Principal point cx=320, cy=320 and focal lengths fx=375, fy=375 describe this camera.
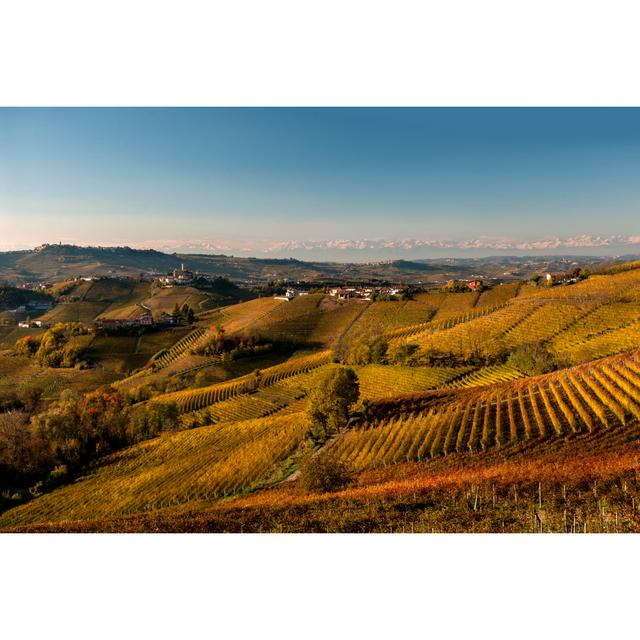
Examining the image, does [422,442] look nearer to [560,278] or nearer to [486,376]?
[486,376]

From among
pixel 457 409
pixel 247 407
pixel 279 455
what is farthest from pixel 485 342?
pixel 279 455

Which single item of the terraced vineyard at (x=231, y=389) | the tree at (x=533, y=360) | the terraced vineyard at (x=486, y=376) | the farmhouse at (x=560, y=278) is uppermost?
the farmhouse at (x=560, y=278)

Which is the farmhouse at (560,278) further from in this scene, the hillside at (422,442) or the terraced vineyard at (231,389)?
the terraced vineyard at (231,389)

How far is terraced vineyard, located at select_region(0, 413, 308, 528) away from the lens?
27.0 feet

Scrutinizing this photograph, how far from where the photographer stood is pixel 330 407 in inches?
452

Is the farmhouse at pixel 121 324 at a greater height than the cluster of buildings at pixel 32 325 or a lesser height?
greater

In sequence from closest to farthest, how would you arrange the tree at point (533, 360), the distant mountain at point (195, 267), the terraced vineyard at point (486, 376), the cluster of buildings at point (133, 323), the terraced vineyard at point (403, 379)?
1. the tree at point (533, 360)
2. the terraced vineyard at point (486, 376)
3. the terraced vineyard at point (403, 379)
4. the cluster of buildings at point (133, 323)
5. the distant mountain at point (195, 267)

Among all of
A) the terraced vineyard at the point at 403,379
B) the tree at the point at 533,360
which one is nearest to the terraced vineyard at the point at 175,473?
the terraced vineyard at the point at 403,379

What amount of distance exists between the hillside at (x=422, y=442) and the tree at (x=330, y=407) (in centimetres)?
36

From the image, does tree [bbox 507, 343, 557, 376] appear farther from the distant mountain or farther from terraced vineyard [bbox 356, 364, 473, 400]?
the distant mountain

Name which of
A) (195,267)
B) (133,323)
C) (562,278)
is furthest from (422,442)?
(195,267)

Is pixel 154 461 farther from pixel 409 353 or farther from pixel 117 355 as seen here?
pixel 117 355

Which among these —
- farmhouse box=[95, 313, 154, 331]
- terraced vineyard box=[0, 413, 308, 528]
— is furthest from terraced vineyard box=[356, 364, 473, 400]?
farmhouse box=[95, 313, 154, 331]

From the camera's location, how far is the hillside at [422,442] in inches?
152
